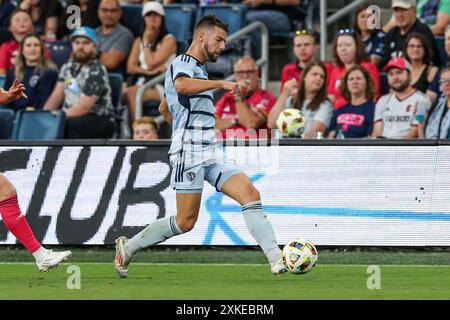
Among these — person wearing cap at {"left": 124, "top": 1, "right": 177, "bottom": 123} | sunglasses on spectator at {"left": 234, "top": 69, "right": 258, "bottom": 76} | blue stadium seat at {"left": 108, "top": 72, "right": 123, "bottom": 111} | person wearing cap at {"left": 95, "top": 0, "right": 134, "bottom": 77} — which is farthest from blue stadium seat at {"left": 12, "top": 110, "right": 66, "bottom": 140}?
sunglasses on spectator at {"left": 234, "top": 69, "right": 258, "bottom": 76}

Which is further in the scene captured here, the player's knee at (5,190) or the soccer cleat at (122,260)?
the player's knee at (5,190)

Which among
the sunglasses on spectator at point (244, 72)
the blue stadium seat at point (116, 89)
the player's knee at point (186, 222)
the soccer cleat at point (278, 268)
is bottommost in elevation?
the soccer cleat at point (278, 268)

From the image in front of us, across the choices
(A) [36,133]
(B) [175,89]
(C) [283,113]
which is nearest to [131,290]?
(B) [175,89]

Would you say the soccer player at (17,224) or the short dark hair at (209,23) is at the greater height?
the short dark hair at (209,23)

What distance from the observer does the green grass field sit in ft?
30.0

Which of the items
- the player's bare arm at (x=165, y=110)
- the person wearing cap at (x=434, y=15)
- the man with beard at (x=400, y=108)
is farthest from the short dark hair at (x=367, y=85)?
the player's bare arm at (x=165, y=110)

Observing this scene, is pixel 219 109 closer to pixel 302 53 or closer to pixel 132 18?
pixel 302 53

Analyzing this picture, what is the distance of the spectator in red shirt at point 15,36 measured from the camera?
57.5 ft

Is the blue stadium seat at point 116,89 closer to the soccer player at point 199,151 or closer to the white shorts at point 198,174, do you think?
the soccer player at point 199,151

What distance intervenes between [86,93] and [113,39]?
1.66m

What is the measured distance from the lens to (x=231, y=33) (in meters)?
17.5

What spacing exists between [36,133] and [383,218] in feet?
16.9

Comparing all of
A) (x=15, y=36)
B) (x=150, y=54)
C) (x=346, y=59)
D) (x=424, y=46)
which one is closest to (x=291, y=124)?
(x=346, y=59)

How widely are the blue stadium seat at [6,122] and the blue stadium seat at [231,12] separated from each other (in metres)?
3.28
